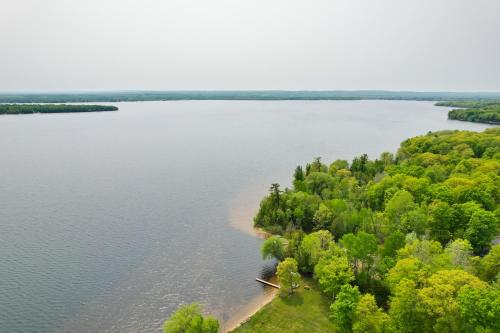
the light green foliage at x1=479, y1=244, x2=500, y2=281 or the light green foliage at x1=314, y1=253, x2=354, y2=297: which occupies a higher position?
the light green foliage at x1=479, y1=244, x2=500, y2=281

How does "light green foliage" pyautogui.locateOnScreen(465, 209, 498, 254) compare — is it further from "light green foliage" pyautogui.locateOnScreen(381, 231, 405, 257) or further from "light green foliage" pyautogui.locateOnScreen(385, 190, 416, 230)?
"light green foliage" pyautogui.locateOnScreen(381, 231, 405, 257)

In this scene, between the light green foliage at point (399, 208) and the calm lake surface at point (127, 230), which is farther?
the light green foliage at point (399, 208)

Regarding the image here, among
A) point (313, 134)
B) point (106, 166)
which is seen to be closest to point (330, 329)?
point (106, 166)

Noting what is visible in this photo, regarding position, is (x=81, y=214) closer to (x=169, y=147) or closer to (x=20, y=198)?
(x=20, y=198)

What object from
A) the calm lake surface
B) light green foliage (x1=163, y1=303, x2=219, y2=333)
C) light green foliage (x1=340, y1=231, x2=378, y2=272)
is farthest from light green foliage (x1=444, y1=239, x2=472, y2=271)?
light green foliage (x1=163, y1=303, x2=219, y2=333)

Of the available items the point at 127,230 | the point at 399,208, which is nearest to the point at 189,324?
the point at 127,230

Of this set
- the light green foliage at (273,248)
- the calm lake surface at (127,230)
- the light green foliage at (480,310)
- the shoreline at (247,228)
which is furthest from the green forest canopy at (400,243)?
the calm lake surface at (127,230)

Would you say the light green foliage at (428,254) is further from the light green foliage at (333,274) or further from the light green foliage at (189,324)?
the light green foliage at (189,324)
